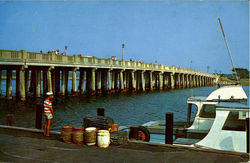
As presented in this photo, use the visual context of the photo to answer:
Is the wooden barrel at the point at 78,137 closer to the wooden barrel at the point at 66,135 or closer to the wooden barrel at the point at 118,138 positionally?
the wooden barrel at the point at 66,135

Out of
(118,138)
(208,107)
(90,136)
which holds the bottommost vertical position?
(118,138)

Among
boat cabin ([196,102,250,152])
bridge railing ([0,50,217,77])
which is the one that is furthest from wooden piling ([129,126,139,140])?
bridge railing ([0,50,217,77])

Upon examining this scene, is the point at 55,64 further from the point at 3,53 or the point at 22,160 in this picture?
the point at 22,160

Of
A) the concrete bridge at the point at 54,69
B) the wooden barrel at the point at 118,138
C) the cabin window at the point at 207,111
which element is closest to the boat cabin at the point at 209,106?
the cabin window at the point at 207,111

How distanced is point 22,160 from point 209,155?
19.8ft

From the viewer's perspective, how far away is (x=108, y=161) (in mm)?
8539

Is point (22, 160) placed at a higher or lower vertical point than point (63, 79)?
lower

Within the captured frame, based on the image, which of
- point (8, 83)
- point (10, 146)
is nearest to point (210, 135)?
point (10, 146)

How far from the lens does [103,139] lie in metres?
10.1

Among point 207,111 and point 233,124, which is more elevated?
point 207,111

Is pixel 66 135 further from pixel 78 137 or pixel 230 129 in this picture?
pixel 230 129

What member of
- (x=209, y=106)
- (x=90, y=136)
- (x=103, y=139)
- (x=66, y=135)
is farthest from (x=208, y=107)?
(x=66, y=135)

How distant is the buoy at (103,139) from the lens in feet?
33.2

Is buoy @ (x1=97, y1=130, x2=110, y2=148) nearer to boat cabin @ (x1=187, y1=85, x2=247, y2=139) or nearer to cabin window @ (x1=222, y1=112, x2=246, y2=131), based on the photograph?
cabin window @ (x1=222, y1=112, x2=246, y2=131)
